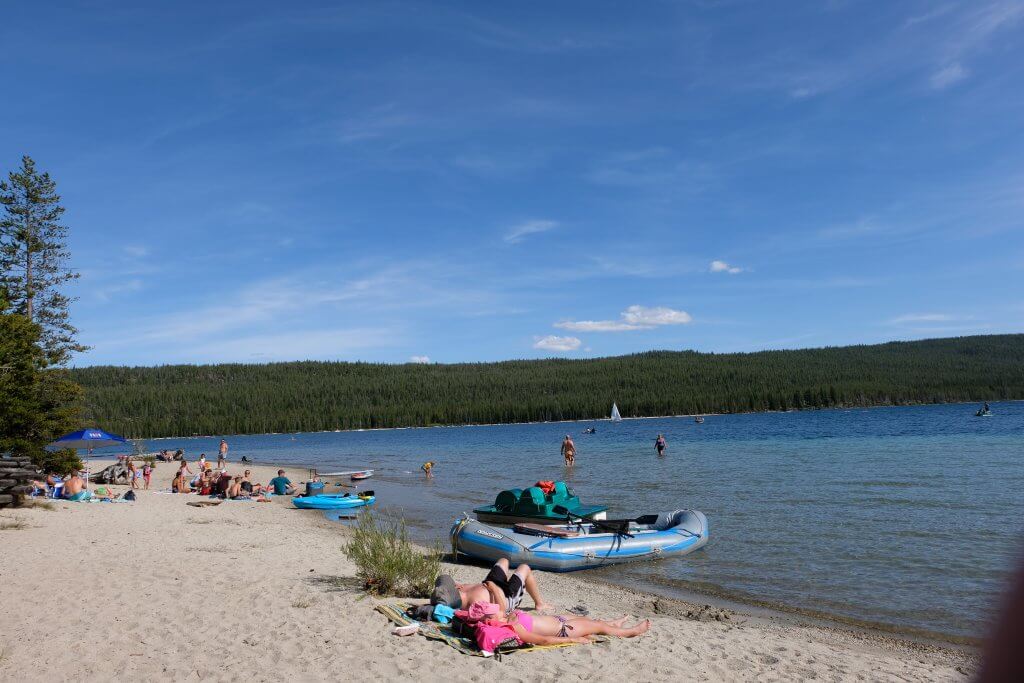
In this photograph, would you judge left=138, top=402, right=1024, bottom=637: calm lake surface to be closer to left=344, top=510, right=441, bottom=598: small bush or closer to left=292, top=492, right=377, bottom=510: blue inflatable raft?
left=292, top=492, right=377, bottom=510: blue inflatable raft

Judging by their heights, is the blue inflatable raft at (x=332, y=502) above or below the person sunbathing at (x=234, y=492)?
below

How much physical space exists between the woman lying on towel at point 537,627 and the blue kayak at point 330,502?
1352 centimetres

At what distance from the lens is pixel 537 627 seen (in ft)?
25.5

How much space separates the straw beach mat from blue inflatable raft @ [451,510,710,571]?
4149 millimetres

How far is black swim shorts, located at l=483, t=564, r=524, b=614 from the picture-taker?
27.3 feet

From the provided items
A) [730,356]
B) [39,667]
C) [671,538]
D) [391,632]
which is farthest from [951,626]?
[730,356]

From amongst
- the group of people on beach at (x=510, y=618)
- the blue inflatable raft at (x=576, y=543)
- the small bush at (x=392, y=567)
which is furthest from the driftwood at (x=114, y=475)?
the group of people on beach at (x=510, y=618)

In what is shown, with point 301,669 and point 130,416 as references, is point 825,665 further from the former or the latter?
point 130,416

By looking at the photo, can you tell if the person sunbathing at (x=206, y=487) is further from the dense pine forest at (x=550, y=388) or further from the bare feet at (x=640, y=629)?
the dense pine forest at (x=550, y=388)

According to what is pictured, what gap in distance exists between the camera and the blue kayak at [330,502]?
20.4 meters

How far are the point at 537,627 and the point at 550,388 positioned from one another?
403ft

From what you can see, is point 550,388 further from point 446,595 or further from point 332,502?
point 446,595

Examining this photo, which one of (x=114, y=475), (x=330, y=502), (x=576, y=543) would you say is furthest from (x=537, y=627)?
(x=114, y=475)

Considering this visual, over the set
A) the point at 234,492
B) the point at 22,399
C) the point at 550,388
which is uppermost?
the point at 550,388
